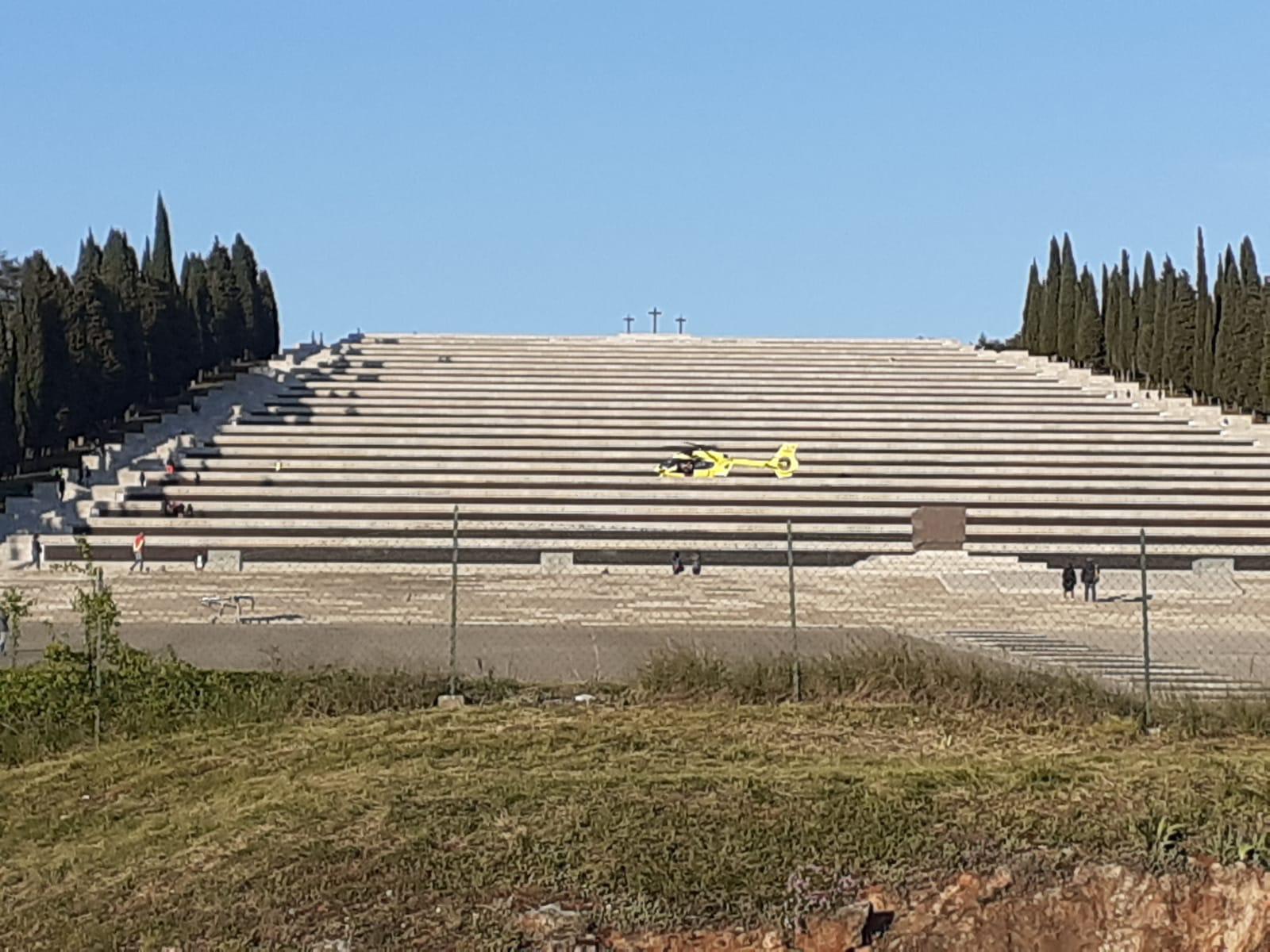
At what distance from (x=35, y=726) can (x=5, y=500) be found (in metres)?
24.7

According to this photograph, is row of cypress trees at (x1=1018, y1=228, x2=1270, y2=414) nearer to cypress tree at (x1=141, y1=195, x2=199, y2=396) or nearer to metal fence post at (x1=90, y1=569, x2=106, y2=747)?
cypress tree at (x1=141, y1=195, x2=199, y2=396)

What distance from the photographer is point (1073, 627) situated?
2252 centimetres

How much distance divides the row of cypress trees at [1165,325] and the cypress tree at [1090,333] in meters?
0.03

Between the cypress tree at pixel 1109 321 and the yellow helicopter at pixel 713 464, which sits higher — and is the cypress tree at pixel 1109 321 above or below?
above

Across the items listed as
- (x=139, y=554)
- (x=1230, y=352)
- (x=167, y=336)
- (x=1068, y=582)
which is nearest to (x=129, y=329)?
(x=167, y=336)

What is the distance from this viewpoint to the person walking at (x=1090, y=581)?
88.2ft

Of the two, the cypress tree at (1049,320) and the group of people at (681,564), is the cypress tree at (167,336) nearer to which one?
the group of people at (681,564)

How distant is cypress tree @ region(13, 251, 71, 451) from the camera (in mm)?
37969

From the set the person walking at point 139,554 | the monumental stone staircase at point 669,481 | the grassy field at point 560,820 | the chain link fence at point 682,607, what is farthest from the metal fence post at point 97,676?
the person walking at point 139,554

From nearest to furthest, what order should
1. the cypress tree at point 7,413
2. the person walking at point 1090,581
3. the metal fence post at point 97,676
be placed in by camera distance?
the metal fence post at point 97,676 < the person walking at point 1090,581 < the cypress tree at point 7,413

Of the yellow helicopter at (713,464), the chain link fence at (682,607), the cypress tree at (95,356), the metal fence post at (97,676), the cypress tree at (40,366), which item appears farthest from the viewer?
the cypress tree at (95,356)

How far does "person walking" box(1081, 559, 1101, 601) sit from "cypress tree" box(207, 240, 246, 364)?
3442 centimetres

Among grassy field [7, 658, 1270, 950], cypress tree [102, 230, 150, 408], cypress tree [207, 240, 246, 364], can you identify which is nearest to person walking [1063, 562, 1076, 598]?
grassy field [7, 658, 1270, 950]

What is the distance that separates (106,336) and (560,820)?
3800cm
